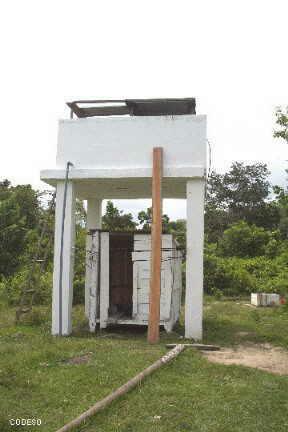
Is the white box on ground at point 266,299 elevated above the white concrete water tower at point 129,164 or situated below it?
below

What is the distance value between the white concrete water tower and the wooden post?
23cm

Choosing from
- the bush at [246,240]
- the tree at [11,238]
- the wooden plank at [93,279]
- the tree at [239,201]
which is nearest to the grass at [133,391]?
the wooden plank at [93,279]

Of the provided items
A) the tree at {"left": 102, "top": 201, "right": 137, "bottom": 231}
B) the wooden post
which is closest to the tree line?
the tree at {"left": 102, "top": 201, "right": 137, "bottom": 231}

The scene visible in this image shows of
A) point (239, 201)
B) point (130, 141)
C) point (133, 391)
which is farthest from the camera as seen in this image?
point (239, 201)

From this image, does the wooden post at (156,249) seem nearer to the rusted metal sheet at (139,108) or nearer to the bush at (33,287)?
the rusted metal sheet at (139,108)

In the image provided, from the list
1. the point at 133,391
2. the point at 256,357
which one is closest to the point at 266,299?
the point at 256,357

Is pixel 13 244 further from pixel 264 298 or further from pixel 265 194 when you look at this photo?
pixel 265 194

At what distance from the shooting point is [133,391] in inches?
237

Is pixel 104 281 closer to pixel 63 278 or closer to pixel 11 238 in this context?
pixel 63 278

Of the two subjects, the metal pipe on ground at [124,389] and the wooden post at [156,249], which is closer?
the metal pipe on ground at [124,389]

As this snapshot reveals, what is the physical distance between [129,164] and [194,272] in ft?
8.49

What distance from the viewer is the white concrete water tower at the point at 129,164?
390 inches

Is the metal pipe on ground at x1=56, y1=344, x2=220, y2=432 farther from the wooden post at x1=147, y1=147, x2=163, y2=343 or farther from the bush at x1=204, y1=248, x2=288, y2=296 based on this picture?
the bush at x1=204, y1=248, x2=288, y2=296

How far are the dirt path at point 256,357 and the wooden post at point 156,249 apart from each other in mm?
1315
